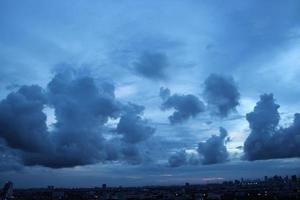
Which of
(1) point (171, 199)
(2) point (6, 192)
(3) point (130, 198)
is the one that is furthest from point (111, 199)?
(2) point (6, 192)

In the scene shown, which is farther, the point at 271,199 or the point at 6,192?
the point at 271,199

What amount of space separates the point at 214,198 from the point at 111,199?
34750mm

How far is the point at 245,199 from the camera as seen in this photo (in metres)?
130

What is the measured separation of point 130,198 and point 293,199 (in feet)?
197

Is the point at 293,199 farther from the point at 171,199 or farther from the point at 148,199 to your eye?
the point at 148,199

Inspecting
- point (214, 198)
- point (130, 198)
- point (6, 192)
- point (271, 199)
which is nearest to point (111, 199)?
point (130, 198)

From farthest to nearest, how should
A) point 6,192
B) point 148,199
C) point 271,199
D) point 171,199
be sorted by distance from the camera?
point 148,199
point 171,199
point 271,199
point 6,192

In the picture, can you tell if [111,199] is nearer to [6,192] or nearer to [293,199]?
[6,192]

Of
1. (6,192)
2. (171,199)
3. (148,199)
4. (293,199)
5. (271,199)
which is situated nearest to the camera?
(6,192)

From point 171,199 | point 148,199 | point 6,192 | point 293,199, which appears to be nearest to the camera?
point 6,192

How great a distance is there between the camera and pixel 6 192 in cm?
10769

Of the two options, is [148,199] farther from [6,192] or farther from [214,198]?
[6,192]

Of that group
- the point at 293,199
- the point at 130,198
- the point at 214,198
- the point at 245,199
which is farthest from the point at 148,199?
the point at 293,199

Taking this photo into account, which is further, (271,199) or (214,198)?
(214,198)
